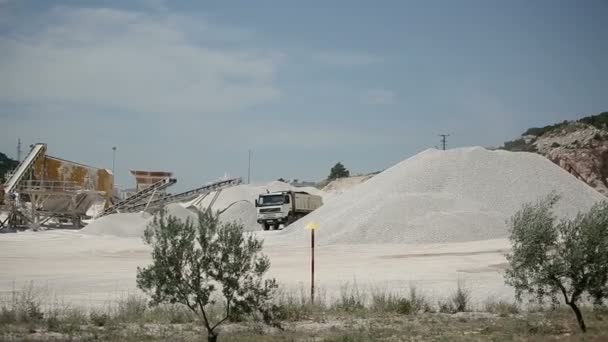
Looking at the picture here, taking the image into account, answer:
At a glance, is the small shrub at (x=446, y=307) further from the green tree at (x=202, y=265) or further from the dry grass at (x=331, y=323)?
the green tree at (x=202, y=265)

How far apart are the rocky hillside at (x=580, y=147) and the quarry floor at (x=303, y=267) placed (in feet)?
88.6

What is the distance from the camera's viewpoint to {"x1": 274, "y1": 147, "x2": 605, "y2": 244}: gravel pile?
36.6 metres

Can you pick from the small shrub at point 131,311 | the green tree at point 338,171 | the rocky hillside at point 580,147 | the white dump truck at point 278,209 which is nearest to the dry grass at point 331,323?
the small shrub at point 131,311

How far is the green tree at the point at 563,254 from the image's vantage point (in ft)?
37.1

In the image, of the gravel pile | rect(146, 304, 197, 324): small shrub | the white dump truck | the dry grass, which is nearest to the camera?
the dry grass

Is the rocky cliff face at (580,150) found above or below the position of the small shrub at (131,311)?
above

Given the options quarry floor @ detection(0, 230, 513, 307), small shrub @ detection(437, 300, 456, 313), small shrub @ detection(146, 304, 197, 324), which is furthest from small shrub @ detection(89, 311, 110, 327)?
small shrub @ detection(437, 300, 456, 313)

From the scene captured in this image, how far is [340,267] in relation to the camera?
26.0 m

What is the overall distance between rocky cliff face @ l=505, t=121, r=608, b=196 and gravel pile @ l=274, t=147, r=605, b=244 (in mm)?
12344

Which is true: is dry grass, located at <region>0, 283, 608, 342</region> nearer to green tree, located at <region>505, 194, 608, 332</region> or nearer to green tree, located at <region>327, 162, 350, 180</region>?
green tree, located at <region>505, 194, 608, 332</region>

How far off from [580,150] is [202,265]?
54196mm

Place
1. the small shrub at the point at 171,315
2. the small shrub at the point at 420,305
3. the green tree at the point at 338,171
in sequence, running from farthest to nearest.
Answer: the green tree at the point at 338,171 < the small shrub at the point at 420,305 < the small shrub at the point at 171,315

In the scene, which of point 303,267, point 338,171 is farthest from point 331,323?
point 338,171

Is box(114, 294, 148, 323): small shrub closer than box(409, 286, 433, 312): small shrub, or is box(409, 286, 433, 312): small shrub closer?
box(114, 294, 148, 323): small shrub
